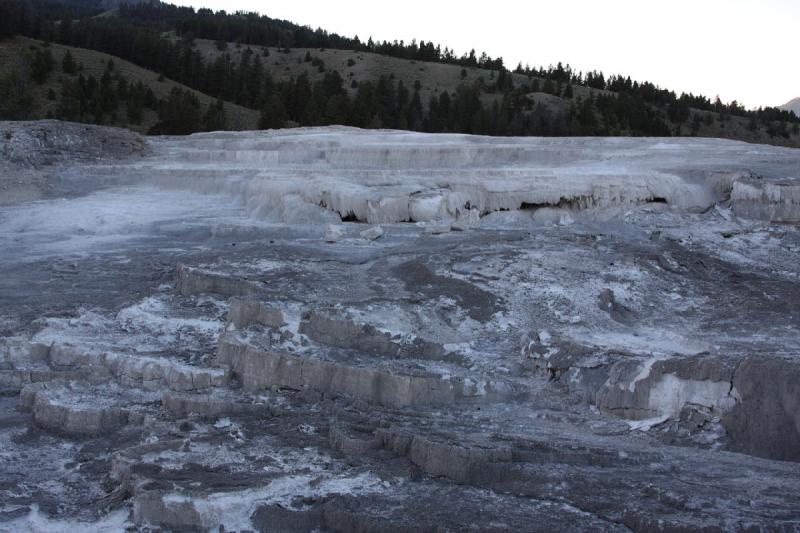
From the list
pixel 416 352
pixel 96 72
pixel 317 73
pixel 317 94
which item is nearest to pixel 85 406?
pixel 416 352

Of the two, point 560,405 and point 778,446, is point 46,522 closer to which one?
point 560,405

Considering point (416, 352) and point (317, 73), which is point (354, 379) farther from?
point (317, 73)

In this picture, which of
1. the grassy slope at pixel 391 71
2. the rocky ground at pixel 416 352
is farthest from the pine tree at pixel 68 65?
the rocky ground at pixel 416 352

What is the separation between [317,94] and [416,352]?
31530 millimetres

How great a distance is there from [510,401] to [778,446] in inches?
80.8

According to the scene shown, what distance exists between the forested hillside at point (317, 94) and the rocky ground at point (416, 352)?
19546 mm

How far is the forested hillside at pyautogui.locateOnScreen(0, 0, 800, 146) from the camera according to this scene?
34.0m

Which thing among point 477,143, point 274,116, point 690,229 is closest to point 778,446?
point 690,229

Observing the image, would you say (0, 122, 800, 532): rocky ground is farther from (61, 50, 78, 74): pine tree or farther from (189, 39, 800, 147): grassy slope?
(189, 39, 800, 147): grassy slope

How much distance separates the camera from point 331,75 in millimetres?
43281

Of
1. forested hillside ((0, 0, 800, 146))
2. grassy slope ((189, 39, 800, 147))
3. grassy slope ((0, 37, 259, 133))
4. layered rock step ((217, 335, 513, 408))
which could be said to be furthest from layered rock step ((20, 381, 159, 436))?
grassy slope ((189, 39, 800, 147))

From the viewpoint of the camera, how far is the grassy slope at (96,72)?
36.4 metres

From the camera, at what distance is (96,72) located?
38344 mm

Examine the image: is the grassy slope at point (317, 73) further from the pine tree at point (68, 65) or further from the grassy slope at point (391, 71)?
the pine tree at point (68, 65)
